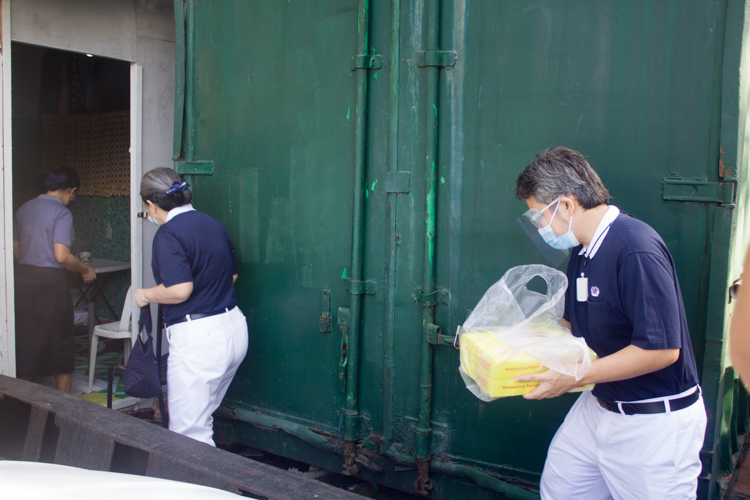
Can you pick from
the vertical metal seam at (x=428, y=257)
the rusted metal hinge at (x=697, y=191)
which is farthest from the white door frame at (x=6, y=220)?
the rusted metal hinge at (x=697, y=191)

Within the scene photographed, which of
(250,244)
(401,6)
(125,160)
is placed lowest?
(250,244)

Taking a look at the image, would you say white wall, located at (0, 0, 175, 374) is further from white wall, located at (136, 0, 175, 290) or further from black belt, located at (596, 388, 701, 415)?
black belt, located at (596, 388, 701, 415)

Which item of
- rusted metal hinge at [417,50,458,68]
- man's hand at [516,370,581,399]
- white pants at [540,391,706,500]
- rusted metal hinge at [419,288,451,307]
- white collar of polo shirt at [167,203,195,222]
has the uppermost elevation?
rusted metal hinge at [417,50,458,68]

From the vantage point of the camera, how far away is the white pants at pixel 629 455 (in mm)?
1810

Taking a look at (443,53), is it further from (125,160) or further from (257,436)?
(125,160)

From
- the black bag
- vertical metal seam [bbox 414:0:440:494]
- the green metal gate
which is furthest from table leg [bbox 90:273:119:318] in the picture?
vertical metal seam [bbox 414:0:440:494]

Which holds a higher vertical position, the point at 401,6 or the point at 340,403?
the point at 401,6

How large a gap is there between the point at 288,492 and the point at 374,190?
1.63m

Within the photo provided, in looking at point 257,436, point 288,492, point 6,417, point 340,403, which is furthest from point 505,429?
point 6,417

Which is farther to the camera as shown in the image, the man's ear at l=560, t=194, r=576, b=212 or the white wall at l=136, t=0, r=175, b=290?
the white wall at l=136, t=0, r=175, b=290

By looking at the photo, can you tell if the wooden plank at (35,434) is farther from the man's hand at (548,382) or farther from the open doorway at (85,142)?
the open doorway at (85,142)

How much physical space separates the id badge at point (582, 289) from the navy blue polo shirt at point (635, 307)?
2cm

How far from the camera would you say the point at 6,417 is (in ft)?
9.27

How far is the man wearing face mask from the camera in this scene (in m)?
1.73
